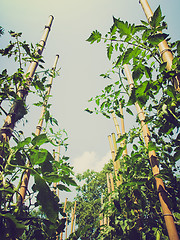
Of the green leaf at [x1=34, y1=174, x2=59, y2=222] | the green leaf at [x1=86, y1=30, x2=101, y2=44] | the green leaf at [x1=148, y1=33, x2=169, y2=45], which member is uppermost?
the green leaf at [x1=86, y1=30, x2=101, y2=44]

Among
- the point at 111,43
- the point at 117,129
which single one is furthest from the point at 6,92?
the point at 117,129

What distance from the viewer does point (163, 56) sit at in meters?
1.06

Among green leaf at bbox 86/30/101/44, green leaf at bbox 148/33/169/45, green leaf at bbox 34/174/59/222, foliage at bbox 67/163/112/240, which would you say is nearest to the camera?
green leaf at bbox 34/174/59/222

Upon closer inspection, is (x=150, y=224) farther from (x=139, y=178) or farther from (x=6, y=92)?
(x=6, y=92)

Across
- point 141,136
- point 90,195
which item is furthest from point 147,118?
point 90,195

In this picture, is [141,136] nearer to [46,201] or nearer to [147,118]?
[147,118]

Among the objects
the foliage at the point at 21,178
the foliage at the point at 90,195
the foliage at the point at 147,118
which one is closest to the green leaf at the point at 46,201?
the foliage at the point at 21,178

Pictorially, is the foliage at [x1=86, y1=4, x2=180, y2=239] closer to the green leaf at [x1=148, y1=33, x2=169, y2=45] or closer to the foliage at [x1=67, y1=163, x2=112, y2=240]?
the green leaf at [x1=148, y1=33, x2=169, y2=45]

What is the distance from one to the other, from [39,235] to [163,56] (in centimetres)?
142

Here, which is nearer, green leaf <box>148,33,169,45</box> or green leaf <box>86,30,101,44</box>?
green leaf <box>148,33,169,45</box>

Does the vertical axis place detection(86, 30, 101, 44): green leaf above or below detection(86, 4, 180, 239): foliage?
above

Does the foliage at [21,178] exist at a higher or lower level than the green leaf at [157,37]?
lower

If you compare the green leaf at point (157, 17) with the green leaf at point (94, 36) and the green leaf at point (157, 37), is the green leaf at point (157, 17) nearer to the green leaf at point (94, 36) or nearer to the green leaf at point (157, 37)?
the green leaf at point (157, 37)

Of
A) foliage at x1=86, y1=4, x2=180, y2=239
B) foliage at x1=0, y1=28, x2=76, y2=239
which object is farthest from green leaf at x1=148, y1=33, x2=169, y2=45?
foliage at x1=0, y1=28, x2=76, y2=239
